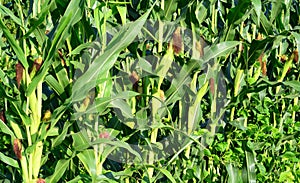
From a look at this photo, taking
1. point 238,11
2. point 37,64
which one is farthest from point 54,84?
point 238,11

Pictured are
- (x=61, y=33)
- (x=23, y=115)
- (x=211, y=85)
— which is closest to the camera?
(x=61, y=33)

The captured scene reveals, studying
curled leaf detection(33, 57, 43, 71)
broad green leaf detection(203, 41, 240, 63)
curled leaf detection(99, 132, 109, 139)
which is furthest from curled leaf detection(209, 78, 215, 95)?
curled leaf detection(33, 57, 43, 71)

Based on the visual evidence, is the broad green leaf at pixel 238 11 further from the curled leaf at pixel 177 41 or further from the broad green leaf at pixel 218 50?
the curled leaf at pixel 177 41

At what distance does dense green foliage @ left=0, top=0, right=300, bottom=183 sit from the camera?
2064mm

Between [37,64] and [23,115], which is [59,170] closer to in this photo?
[23,115]

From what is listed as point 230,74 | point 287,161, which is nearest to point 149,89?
point 230,74

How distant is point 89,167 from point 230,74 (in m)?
0.97

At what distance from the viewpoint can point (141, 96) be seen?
2418 mm

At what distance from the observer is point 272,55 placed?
297 centimetres

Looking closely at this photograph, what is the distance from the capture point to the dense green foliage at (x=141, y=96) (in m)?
2.06

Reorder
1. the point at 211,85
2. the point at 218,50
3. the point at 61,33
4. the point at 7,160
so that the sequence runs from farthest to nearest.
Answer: the point at 211,85 < the point at 218,50 < the point at 7,160 < the point at 61,33

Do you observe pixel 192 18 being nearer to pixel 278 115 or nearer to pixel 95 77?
pixel 95 77

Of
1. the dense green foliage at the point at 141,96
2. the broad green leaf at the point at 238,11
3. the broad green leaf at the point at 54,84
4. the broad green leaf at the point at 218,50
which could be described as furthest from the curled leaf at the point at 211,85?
the broad green leaf at the point at 54,84

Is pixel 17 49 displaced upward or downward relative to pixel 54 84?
upward
